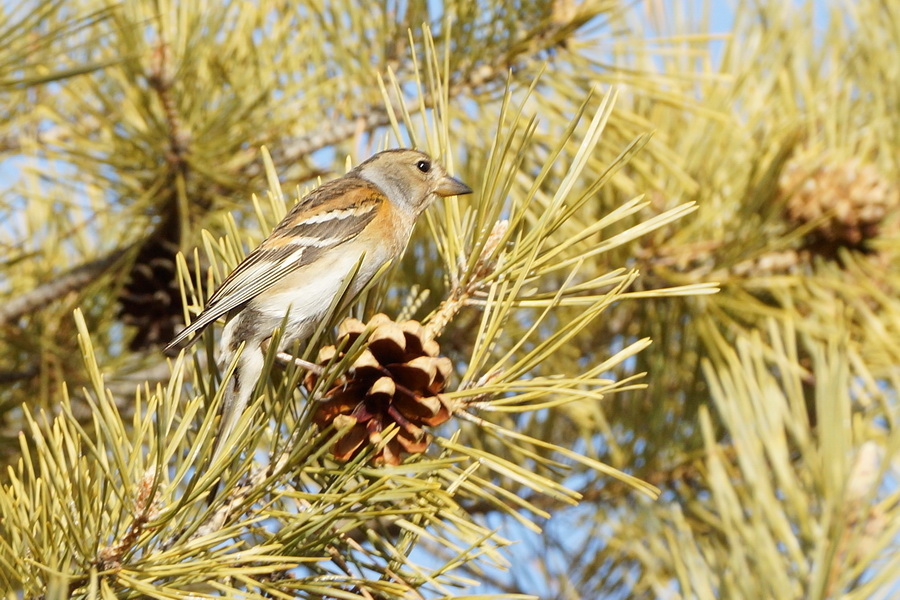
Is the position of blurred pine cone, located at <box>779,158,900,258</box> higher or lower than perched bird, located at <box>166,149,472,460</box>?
lower

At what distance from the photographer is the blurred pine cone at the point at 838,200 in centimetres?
242

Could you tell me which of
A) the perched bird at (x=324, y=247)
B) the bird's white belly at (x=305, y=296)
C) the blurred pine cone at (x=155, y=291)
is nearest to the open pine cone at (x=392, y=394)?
the perched bird at (x=324, y=247)

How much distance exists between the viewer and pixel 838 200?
7.94 ft

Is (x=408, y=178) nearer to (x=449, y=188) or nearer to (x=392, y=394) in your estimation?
(x=449, y=188)

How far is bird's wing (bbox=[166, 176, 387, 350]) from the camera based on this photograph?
6.13 feet

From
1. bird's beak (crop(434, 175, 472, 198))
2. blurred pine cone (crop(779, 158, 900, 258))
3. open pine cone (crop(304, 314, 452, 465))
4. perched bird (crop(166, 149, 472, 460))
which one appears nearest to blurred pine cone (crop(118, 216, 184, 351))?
perched bird (crop(166, 149, 472, 460))

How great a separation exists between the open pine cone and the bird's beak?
1.35 feet

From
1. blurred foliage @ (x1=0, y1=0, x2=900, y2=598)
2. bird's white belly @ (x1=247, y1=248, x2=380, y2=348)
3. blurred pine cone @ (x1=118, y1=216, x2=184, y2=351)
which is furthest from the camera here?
blurred pine cone @ (x1=118, y1=216, x2=184, y2=351)

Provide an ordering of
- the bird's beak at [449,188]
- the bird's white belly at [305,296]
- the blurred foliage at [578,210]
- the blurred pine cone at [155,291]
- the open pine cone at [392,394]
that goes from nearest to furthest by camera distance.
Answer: the open pine cone at [392,394]
the bird's beak at [449,188]
the bird's white belly at [305,296]
the blurred foliage at [578,210]
the blurred pine cone at [155,291]

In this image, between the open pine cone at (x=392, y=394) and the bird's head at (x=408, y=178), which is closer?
the open pine cone at (x=392, y=394)

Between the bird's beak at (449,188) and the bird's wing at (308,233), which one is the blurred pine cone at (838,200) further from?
the bird's wing at (308,233)

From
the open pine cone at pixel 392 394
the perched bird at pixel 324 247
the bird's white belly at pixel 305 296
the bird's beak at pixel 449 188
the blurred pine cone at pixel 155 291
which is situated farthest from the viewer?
the blurred pine cone at pixel 155 291

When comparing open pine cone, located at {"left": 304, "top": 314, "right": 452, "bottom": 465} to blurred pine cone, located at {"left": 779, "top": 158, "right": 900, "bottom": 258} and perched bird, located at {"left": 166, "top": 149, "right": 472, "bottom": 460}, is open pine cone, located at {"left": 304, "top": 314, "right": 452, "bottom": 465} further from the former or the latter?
blurred pine cone, located at {"left": 779, "top": 158, "right": 900, "bottom": 258}

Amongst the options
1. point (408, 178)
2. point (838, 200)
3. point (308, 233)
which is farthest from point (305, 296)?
point (838, 200)
